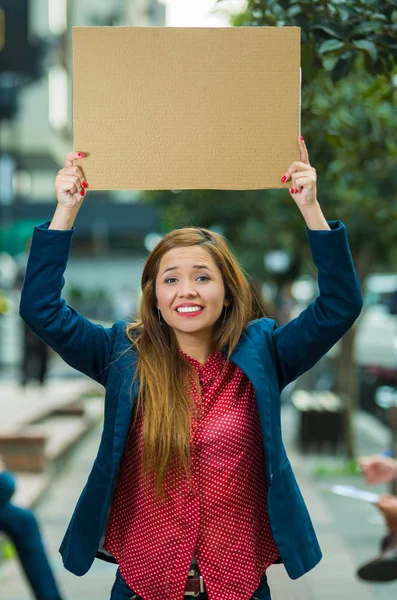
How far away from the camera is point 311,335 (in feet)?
9.27

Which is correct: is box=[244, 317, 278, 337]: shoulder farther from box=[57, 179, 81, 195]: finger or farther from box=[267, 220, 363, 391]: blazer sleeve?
box=[57, 179, 81, 195]: finger

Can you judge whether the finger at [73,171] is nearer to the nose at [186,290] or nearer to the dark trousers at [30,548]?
the nose at [186,290]

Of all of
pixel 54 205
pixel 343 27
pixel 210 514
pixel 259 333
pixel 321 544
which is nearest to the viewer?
pixel 210 514

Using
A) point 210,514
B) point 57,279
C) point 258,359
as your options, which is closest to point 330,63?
point 258,359

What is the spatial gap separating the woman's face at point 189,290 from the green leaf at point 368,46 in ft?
3.34

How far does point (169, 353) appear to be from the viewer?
117 inches

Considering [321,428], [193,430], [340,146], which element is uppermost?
[340,146]

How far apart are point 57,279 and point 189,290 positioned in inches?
14.9

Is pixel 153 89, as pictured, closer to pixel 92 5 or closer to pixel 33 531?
pixel 33 531

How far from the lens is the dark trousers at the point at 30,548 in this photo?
406 centimetres

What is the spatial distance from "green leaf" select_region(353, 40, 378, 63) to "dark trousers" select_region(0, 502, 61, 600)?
224cm

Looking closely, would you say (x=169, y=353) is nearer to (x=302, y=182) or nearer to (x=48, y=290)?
(x=48, y=290)

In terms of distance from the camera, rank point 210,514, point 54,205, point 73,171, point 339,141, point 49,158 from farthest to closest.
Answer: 1. point 49,158
2. point 54,205
3. point 339,141
4. point 73,171
5. point 210,514

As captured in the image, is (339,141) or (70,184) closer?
(70,184)
